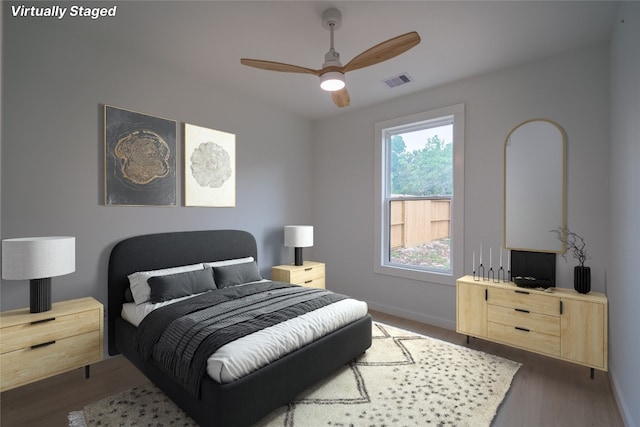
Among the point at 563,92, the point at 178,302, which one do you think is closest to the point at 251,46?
the point at 178,302

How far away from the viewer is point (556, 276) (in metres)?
3.00

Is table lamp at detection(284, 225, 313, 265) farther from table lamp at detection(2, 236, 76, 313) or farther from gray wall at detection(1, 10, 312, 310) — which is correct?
table lamp at detection(2, 236, 76, 313)

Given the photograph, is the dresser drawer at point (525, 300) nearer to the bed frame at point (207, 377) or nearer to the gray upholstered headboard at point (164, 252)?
the bed frame at point (207, 377)

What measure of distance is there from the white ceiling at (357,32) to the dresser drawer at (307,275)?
2.37 m

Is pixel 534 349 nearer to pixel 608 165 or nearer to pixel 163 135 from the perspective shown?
pixel 608 165

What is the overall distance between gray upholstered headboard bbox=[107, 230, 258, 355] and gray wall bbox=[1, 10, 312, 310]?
11 centimetres

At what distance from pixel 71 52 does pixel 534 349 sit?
4.78 m

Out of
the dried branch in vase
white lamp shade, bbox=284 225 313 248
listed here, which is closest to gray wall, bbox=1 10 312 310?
white lamp shade, bbox=284 225 313 248

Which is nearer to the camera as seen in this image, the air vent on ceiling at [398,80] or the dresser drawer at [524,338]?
the dresser drawer at [524,338]

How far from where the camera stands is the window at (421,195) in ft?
12.0

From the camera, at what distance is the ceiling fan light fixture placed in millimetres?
2301

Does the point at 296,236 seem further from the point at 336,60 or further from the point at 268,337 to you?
the point at 336,60

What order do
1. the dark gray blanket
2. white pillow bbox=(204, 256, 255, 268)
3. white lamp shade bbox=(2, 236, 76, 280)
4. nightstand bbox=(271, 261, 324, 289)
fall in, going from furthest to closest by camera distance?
nightstand bbox=(271, 261, 324, 289)
white pillow bbox=(204, 256, 255, 268)
white lamp shade bbox=(2, 236, 76, 280)
the dark gray blanket

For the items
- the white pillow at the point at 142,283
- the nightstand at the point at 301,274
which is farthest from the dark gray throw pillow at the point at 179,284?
the nightstand at the point at 301,274
